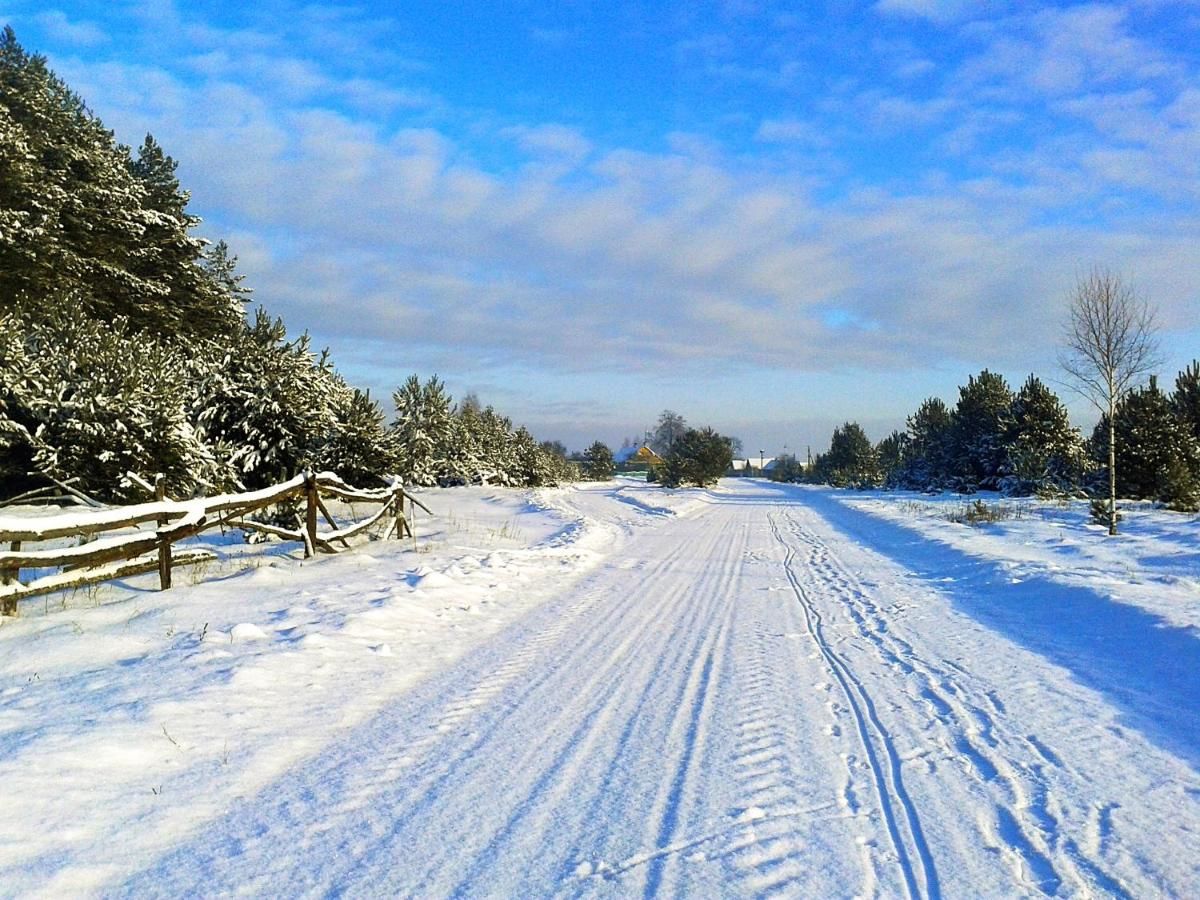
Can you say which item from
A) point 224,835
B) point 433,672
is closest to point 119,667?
point 433,672

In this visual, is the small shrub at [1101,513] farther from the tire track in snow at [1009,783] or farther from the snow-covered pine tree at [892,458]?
the snow-covered pine tree at [892,458]

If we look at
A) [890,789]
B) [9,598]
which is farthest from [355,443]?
[890,789]

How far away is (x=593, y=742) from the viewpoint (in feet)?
15.8

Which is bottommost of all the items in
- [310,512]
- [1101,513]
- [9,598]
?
[9,598]

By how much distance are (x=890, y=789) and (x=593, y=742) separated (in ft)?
5.81

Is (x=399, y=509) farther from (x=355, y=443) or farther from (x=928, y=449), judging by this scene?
(x=928, y=449)

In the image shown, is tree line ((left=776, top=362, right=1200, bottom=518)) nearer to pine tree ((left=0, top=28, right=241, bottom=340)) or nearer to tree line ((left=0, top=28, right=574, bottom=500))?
tree line ((left=0, top=28, right=574, bottom=500))

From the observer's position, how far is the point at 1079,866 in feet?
10.9

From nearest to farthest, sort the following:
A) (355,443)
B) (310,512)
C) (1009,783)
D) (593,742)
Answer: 1. (1009,783)
2. (593,742)
3. (310,512)
4. (355,443)

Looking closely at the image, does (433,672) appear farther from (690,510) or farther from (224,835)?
(690,510)

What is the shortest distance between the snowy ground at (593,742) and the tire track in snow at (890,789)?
0.07 feet

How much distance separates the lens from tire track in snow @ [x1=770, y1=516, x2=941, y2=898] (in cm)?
326

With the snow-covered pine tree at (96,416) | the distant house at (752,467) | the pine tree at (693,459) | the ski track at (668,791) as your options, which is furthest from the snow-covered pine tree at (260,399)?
the distant house at (752,467)

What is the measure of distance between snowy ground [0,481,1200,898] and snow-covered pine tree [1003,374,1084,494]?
1123 inches
